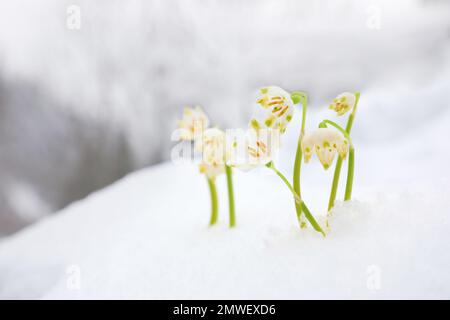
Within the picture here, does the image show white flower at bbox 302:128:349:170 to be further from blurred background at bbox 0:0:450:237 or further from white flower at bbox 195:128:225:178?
blurred background at bbox 0:0:450:237

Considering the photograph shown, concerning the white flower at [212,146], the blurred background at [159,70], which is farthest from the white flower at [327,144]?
the blurred background at [159,70]

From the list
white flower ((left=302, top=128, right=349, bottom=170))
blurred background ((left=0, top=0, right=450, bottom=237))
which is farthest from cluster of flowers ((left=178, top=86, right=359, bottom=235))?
blurred background ((left=0, top=0, right=450, bottom=237))

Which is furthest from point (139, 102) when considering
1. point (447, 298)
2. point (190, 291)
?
point (447, 298)

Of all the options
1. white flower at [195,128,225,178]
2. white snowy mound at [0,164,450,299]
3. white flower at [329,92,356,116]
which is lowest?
white snowy mound at [0,164,450,299]

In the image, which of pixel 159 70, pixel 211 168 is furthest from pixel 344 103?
pixel 159 70

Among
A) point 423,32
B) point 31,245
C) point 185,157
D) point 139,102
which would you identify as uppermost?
point 423,32

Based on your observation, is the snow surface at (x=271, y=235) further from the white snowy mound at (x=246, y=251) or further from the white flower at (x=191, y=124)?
the white flower at (x=191, y=124)

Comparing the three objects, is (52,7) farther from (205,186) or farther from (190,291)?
(190,291)
